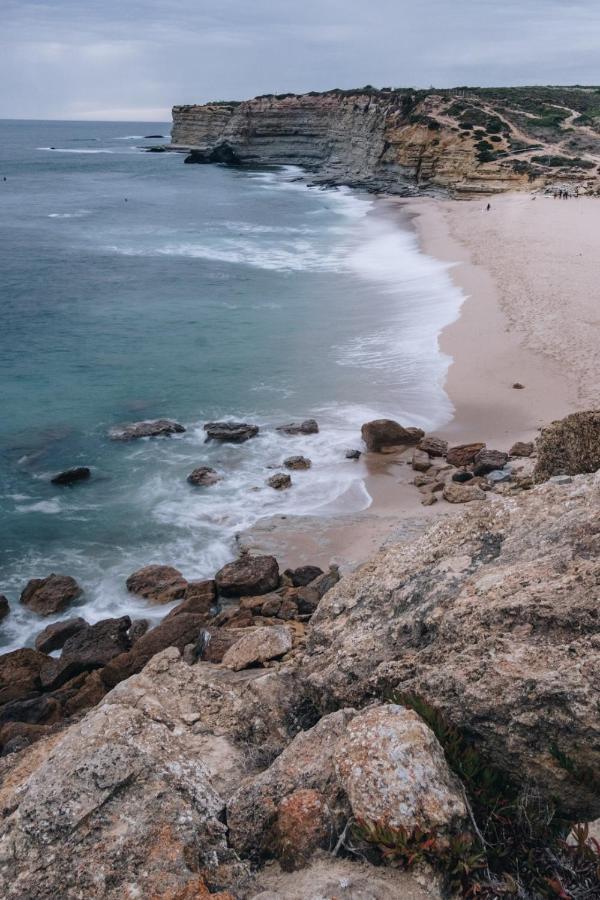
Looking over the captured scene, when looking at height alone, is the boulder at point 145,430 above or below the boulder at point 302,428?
below

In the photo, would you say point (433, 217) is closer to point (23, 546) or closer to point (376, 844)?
point (23, 546)

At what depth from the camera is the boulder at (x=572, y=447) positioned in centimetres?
786

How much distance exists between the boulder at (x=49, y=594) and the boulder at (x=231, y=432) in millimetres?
6274

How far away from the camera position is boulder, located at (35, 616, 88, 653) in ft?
37.4

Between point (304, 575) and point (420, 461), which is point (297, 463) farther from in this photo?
point (304, 575)

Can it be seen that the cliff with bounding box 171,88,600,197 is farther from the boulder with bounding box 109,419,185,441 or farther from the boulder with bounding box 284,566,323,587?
the boulder with bounding box 284,566,323,587

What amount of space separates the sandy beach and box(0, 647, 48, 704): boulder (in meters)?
4.37

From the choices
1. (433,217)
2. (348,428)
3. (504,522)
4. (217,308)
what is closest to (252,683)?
(504,522)

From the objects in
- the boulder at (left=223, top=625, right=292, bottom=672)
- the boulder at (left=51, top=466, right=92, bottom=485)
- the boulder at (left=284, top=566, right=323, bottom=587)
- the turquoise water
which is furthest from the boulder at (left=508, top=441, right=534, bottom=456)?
the boulder at (left=51, top=466, right=92, bottom=485)

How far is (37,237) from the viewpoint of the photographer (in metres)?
48.8

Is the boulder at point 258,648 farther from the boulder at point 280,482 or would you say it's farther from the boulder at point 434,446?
the boulder at point 434,446

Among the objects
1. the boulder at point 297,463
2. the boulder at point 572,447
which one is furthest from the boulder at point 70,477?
the boulder at point 572,447

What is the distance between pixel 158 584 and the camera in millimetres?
12547

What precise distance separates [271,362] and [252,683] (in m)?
18.5
